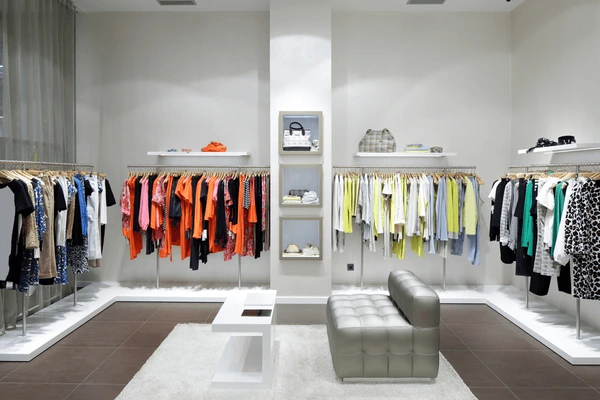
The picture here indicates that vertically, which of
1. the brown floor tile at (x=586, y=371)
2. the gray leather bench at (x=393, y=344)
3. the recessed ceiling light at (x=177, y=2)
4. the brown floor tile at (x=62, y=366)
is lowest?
the brown floor tile at (x=586, y=371)

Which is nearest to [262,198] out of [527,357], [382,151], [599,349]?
[382,151]

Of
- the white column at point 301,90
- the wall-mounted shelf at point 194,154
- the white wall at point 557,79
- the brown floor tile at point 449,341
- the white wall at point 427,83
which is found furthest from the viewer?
the white wall at point 427,83

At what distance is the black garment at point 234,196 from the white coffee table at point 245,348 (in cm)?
187

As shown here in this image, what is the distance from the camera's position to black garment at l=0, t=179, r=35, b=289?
377 centimetres

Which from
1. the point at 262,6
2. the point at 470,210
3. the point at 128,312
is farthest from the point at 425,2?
the point at 128,312

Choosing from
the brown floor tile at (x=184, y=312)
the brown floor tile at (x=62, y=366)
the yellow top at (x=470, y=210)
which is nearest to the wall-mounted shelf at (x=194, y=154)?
the brown floor tile at (x=184, y=312)

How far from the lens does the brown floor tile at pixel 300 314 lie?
4.73 meters

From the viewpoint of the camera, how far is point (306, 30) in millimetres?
5434

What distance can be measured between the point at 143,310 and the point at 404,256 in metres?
3.25

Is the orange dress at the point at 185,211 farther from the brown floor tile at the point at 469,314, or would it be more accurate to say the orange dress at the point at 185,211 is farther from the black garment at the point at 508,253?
the black garment at the point at 508,253

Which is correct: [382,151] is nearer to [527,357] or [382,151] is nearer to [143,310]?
[527,357]

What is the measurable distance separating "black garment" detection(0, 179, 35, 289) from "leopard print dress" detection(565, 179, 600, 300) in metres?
4.41

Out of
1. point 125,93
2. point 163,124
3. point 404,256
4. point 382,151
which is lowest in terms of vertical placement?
point 404,256

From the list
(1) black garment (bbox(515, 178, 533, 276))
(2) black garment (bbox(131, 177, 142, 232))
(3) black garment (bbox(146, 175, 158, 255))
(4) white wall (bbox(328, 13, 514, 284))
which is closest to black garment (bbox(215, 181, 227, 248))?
(3) black garment (bbox(146, 175, 158, 255))
